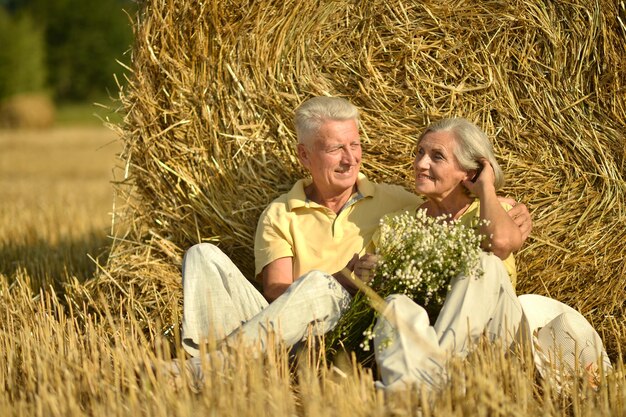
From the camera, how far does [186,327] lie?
3625 millimetres

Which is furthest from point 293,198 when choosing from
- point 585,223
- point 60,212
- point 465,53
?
point 60,212

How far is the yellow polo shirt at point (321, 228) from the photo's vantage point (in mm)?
3957

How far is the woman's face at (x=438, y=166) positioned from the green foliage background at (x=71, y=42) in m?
31.9

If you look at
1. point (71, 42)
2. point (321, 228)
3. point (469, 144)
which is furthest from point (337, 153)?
point (71, 42)

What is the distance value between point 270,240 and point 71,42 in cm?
3727

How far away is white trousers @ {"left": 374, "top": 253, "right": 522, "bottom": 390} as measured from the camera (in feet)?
10.3

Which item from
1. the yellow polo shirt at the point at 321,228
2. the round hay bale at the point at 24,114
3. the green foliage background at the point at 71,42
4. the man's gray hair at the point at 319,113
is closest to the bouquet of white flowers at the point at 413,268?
the yellow polo shirt at the point at 321,228

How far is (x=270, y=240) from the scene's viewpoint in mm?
3984

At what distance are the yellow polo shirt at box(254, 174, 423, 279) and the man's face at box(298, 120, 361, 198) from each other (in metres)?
0.12

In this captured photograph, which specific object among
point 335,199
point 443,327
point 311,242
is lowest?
point 443,327

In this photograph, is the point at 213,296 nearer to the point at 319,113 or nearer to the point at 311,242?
the point at 311,242

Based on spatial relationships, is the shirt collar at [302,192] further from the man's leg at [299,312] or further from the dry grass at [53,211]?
the dry grass at [53,211]

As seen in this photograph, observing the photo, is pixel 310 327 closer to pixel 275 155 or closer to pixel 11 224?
pixel 275 155

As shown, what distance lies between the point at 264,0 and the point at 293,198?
3.23 ft
